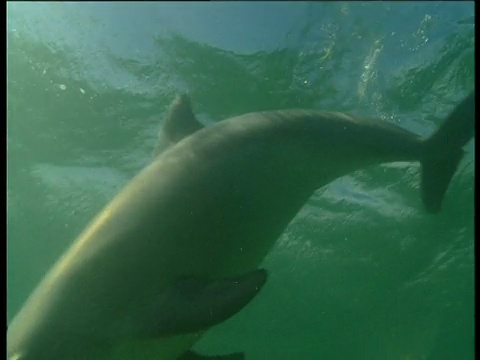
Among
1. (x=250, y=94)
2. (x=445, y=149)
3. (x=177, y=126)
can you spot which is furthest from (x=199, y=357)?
(x=250, y=94)

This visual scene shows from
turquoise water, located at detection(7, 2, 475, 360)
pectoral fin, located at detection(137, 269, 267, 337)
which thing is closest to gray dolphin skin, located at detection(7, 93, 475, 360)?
pectoral fin, located at detection(137, 269, 267, 337)

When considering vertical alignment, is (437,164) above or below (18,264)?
below

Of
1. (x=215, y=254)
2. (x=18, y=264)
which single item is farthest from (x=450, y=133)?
(x=18, y=264)

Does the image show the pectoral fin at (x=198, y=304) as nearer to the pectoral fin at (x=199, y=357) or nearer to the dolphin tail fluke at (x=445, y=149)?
the pectoral fin at (x=199, y=357)

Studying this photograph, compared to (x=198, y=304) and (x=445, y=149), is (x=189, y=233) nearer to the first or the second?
(x=198, y=304)

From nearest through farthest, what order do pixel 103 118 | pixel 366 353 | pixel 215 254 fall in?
1. pixel 215 254
2. pixel 103 118
3. pixel 366 353

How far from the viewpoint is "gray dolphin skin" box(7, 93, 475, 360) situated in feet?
16.5

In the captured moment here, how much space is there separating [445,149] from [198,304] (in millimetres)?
4151

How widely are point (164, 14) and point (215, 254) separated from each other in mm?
5695

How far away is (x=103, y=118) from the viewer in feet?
46.8

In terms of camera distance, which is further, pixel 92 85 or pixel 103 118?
pixel 103 118

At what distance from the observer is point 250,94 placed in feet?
41.4

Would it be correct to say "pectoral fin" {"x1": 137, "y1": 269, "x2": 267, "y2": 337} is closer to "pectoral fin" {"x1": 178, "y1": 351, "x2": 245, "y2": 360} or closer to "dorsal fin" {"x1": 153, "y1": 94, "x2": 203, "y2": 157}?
"pectoral fin" {"x1": 178, "y1": 351, "x2": 245, "y2": 360}

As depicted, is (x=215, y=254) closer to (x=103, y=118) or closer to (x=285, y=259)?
(x=103, y=118)
